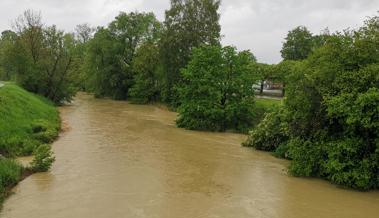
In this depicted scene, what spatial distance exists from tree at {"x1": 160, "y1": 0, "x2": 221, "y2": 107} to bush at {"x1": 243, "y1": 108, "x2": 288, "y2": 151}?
25082 mm

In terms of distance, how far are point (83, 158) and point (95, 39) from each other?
48581mm

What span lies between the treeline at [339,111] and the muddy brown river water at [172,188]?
0.89 meters

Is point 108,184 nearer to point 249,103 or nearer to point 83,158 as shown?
point 83,158

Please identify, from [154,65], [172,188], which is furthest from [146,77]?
[172,188]

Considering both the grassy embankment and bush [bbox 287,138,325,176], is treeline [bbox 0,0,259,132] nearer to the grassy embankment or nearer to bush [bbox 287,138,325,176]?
the grassy embankment

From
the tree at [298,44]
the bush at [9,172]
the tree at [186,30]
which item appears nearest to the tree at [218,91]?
the tree at [186,30]

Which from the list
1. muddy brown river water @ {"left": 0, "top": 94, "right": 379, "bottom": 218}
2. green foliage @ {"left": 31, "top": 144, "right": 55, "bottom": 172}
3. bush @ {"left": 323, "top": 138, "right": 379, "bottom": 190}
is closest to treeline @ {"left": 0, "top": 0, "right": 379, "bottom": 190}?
bush @ {"left": 323, "top": 138, "right": 379, "bottom": 190}

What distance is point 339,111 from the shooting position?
17.8 m

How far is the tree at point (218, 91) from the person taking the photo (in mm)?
34156

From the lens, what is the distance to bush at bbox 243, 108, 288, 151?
84.0ft

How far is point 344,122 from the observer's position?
18516 millimetres

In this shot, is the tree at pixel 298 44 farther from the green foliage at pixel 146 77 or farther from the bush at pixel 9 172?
the bush at pixel 9 172

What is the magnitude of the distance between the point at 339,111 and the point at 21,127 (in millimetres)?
17574

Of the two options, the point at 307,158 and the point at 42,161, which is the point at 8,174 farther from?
the point at 307,158
